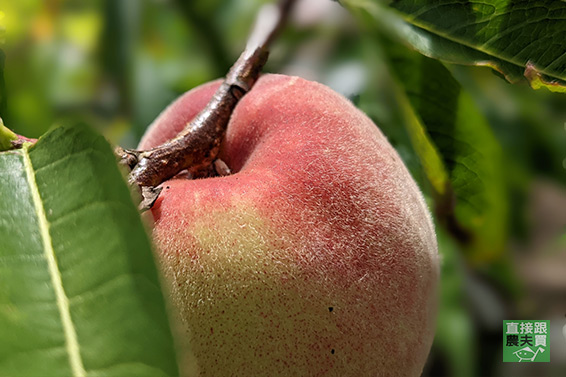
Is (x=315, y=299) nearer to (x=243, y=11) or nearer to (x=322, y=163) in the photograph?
(x=322, y=163)

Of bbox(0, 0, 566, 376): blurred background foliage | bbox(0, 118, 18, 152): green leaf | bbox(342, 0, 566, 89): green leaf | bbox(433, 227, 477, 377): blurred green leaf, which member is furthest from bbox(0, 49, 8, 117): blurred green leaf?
bbox(433, 227, 477, 377): blurred green leaf

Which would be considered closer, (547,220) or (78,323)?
(78,323)

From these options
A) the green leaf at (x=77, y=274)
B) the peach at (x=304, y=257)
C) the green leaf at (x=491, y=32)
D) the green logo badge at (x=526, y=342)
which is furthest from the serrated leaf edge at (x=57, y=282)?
the green logo badge at (x=526, y=342)

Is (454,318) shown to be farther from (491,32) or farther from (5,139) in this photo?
(5,139)

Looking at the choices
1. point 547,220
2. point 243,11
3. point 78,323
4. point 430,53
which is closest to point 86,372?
point 78,323

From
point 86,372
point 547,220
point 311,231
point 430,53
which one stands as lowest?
point 86,372

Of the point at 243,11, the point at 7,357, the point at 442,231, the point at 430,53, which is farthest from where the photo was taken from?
the point at 243,11
